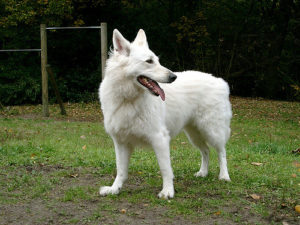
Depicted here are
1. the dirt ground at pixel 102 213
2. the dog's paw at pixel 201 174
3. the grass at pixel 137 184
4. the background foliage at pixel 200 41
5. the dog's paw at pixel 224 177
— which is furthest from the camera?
the background foliage at pixel 200 41

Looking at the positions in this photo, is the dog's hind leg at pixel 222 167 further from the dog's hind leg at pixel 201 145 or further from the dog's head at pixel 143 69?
the dog's head at pixel 143 69

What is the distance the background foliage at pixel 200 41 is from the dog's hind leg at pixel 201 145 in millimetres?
12364

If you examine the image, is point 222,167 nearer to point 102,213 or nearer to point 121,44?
point 102,213

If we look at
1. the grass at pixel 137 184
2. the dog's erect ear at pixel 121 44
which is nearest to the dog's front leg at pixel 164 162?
the grass at pixel 137 184

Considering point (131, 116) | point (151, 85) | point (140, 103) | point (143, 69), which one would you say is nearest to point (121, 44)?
point (143, 69)

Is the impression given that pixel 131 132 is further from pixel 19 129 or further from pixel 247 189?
pixel 19 129

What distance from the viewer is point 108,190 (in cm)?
496

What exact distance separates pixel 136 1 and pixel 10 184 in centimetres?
1584

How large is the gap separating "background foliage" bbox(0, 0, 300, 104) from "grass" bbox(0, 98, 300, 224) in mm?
9756

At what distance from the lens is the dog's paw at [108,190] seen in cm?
493

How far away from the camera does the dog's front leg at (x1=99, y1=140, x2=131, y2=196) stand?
16.4 feet

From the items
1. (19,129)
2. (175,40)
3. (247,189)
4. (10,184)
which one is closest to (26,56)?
(175,40)

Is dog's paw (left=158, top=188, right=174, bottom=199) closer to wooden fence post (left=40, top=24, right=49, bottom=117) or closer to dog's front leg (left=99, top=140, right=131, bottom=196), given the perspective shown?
dog's front leg (left=99, top=140, right=131, bottom=196)

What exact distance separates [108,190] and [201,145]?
1.74 m
